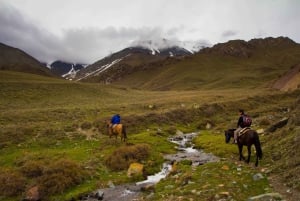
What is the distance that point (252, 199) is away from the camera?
18.6 metres

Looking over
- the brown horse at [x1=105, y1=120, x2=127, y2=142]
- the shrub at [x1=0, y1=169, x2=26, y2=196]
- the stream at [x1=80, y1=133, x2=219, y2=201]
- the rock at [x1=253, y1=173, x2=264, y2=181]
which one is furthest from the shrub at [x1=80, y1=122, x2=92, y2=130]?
the rock at [x1=253, y1=173, x2=264, y2=181]

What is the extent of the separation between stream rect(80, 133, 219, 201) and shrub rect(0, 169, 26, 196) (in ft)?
16.3

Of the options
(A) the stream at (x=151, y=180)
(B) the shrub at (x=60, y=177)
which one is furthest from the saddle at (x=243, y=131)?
(B) the shrub at (x=60, y=177)

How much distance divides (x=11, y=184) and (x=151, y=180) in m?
10.1

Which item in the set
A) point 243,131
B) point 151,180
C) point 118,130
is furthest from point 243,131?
point 118,130

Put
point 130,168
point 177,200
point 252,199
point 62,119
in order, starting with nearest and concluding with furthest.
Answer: point 252,199
point 177,200
point 130,168
point 62,119

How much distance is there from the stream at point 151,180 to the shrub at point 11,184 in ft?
16.3

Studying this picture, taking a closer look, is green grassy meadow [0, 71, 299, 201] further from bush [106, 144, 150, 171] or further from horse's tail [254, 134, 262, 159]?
horse's tail [254, 134, 262, 159]

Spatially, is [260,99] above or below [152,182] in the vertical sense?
above

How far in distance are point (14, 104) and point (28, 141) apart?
1467 inches

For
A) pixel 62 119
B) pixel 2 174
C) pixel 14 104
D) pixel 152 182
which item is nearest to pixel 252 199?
pixel 152 182

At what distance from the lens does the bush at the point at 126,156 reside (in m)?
32.3

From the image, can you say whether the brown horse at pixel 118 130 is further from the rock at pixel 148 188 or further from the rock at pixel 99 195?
the rock at pixel 148 188

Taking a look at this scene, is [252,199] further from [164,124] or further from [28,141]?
[164,124]
